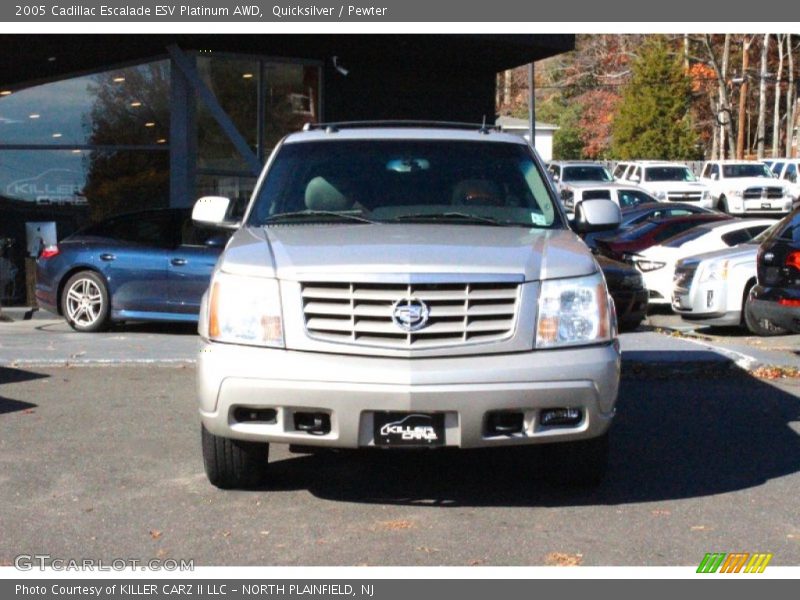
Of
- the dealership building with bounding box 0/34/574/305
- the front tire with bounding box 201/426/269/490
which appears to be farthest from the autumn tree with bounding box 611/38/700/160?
the front tire with bounding box 201/426/269/490

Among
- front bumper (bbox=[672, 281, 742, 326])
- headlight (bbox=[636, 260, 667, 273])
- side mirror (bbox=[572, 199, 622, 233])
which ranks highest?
side mirror (bbox=[572, 199, 622, 233])

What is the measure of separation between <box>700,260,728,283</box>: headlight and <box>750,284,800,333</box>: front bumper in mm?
3503

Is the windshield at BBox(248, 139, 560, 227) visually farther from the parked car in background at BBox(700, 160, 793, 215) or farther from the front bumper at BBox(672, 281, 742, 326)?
the parked car in background at BBox(700, 160, 793, 215)

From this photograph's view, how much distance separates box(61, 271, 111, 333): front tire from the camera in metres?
14.2

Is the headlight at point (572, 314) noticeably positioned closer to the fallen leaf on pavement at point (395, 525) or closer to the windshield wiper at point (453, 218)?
the windshield wiper at point (453, 218)

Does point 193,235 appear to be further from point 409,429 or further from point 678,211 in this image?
point 678,211

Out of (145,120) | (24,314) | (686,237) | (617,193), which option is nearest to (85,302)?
(24,314)

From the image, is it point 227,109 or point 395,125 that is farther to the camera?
point 227,109

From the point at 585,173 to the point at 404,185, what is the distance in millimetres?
36639

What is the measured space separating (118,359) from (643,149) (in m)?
55.2

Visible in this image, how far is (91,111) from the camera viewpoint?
690 inches

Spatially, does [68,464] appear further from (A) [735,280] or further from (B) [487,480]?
(A) [735,280]

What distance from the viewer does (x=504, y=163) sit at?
7656 millimetres

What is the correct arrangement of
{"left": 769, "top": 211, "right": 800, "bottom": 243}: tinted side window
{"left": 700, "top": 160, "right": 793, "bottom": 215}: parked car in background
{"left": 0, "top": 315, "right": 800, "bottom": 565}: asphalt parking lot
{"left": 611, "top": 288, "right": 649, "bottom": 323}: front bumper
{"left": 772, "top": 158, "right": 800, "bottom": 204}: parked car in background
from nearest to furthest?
{"left": 0, "top": 315, "right": 800, "bottom": 565}: asphalt parking lot, {"left": 769, "top": 211, "right": 800, "bottom": 243}: tinted side window, {"left": 611, "top": 288, "right": 649, "bottom": 323}: front bumper, {"left": 700, "top": 160, "right": 793, "bottom": 215}: parked car in background, {"left": 772, "top": 158, "right": 800, "bottom": 204}: parked car in background
